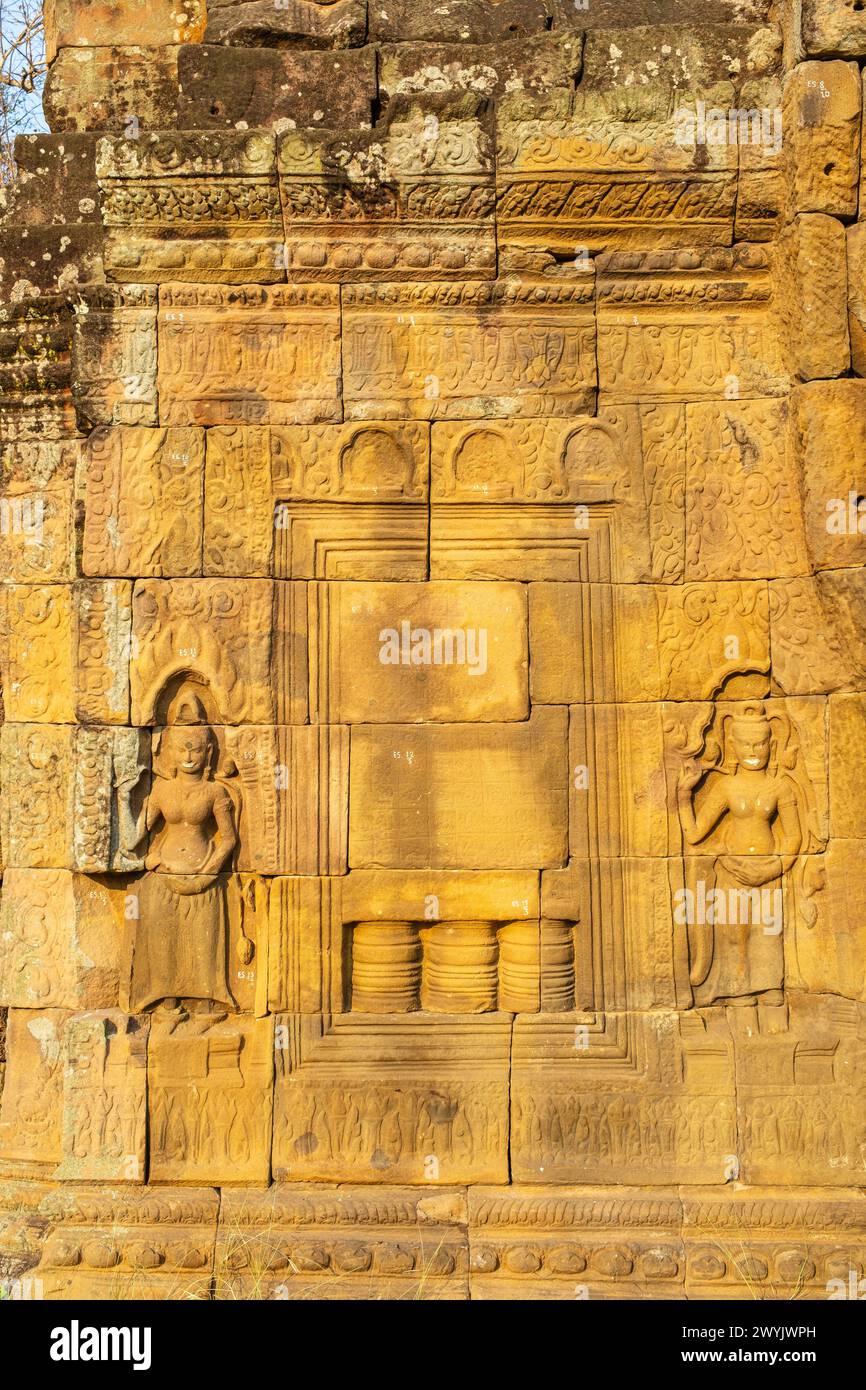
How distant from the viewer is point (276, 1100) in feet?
17.3

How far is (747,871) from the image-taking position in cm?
538

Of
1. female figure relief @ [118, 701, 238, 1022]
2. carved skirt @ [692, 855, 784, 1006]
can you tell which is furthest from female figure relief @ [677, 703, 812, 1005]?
Result: female figure relief @ [118, 701, 238, 1022]

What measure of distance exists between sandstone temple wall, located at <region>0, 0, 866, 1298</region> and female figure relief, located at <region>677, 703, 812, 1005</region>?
2 centimetres

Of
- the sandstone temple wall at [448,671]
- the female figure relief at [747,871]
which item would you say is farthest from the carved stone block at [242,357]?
the female figure relief at [747,871]

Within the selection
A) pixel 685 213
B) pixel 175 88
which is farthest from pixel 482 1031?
pixel 175 88

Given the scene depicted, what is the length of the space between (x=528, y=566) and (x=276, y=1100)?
8.91 ft

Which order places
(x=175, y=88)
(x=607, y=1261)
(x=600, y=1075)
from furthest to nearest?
(x=175, y=88) → (x=600, y=1075) → (x=607, y=1261)

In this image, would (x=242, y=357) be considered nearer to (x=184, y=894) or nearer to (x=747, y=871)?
(x=184, y=894)

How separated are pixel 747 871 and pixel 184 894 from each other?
260 cm

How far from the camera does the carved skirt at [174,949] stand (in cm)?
536

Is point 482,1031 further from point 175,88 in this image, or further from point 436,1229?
point 175,88

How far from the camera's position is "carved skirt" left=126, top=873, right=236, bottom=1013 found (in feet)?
17.6

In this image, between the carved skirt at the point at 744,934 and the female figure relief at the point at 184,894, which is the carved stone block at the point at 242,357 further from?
the carved skirt at the point at 744,934

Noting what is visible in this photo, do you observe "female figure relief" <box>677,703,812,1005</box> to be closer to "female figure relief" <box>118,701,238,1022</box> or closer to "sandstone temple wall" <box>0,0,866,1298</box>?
"sandstone temple wall" <box>0,0,866,1298</box>
